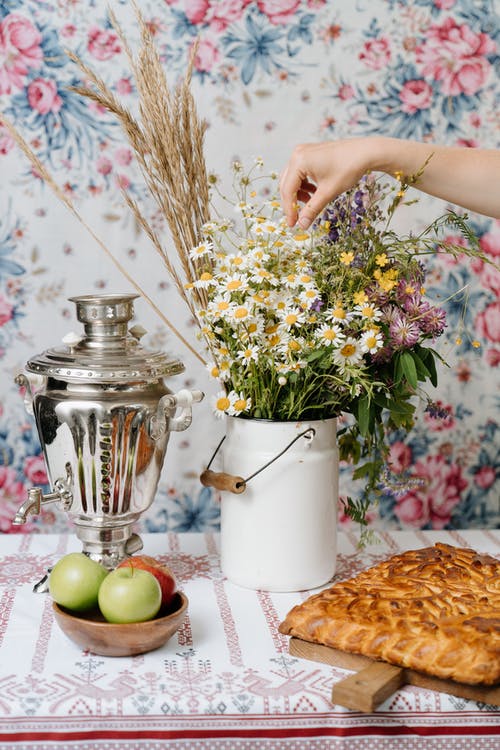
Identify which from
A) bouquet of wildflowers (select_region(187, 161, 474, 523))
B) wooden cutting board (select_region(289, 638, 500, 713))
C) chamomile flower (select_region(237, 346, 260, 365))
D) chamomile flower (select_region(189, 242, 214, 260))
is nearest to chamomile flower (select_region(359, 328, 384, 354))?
bouquet of wildflowers (select_region(187, 161, 474, 523))

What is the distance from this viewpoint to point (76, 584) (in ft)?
3.51

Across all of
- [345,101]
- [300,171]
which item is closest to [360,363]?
[300,171]

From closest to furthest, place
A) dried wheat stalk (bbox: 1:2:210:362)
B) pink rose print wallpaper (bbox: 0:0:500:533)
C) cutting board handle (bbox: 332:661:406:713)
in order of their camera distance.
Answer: cutting board handle (bbox: 332:661:406:713)
dried wheat stalk (bbox: 1:2:210:362)
pink rose print wallpaper (bbox: 0:0:500:533)

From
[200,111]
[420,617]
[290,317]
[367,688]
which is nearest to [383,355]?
[290,317]

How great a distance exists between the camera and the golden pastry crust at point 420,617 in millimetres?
961

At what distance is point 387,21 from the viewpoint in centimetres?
166

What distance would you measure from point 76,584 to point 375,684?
A: 364 mm

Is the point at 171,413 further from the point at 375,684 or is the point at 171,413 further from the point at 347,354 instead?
the point at 375,684

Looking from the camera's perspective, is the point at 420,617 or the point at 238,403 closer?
the point at 420,617

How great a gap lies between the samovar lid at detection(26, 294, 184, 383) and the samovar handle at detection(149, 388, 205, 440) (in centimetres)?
4

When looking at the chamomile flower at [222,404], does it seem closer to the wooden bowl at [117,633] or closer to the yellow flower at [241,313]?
the yellow flower at [241,313]

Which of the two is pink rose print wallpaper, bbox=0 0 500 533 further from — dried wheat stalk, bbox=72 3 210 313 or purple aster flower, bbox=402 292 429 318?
purple aster flower, bbox=402 292 429 318

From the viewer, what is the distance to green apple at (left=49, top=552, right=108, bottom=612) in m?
1.07

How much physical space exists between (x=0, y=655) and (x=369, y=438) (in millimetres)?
572
